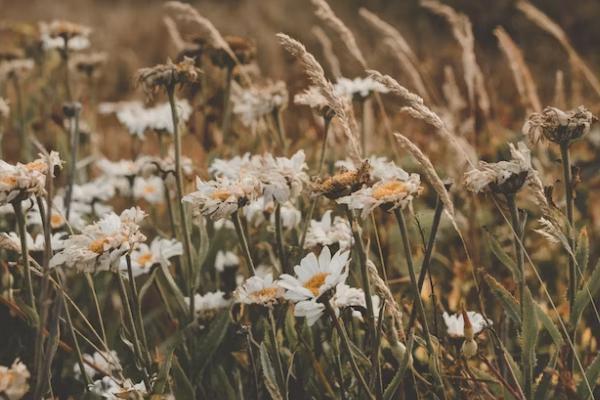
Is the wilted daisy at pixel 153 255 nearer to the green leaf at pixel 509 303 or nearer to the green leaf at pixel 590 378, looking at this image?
the green leaf at pixel 509 303

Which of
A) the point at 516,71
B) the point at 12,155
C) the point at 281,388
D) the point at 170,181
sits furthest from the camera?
the point at 12,155

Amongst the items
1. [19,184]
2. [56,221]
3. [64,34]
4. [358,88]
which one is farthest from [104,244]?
[64,34]

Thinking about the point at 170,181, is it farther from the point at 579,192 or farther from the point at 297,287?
the point at 579,192

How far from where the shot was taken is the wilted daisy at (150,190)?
1.97 metres

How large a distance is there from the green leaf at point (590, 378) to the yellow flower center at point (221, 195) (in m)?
0.52

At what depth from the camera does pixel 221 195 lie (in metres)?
1.09

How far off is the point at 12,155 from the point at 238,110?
149cm

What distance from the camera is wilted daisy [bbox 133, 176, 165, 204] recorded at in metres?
1.97

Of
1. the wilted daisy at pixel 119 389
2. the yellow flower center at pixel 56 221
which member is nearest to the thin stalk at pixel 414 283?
the wilted daisy at pixel 119 389

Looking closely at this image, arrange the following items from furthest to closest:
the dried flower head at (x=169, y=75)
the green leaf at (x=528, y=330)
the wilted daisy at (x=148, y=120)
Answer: the wilted daisy at (x=148, y=120) < the dried flower head at (x=169, y=75) < the green leaf at (x=528, y=330)

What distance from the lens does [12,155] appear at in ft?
9.63

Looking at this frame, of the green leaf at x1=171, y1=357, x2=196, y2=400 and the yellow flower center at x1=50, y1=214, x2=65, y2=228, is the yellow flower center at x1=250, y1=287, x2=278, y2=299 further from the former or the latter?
the yellow flower center at x1=50, y1=214, x2=65, y2=228

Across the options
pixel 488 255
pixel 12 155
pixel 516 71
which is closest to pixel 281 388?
pixel 488 255

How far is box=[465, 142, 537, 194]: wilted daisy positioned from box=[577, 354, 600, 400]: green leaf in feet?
0.81
